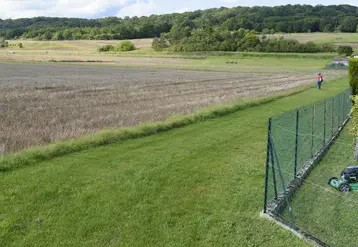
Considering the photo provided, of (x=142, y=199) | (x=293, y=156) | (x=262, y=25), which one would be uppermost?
(x=262, y=25)

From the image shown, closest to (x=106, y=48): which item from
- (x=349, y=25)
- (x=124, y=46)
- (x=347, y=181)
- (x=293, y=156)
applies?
(x=124, y=46)

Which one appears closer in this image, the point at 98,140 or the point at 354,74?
the point at 98,140

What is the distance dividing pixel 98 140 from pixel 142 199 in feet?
16.0

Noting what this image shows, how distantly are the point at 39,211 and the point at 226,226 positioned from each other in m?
3.73

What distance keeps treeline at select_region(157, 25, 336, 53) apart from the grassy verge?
95.2m

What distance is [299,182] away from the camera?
9.52m

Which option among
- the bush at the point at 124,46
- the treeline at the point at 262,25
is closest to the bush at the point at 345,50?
the treeline at the point at 262,25

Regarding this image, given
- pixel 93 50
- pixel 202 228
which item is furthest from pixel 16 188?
pixel 93 50

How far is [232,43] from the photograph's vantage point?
4759 inches

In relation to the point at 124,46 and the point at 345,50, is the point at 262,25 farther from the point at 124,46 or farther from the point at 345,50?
the point at 345,50

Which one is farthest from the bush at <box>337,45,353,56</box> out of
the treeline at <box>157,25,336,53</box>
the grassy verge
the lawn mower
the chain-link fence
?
the lawn mower

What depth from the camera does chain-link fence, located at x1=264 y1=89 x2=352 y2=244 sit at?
25.3 feet

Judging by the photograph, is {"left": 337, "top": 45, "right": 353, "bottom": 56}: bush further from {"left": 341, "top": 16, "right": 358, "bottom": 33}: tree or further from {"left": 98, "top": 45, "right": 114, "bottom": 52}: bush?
{"left": 98, "top": 45, "right": 114, "bottom": 52}: bush

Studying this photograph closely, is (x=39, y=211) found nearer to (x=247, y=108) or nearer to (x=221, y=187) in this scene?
(x=221, y=187)
